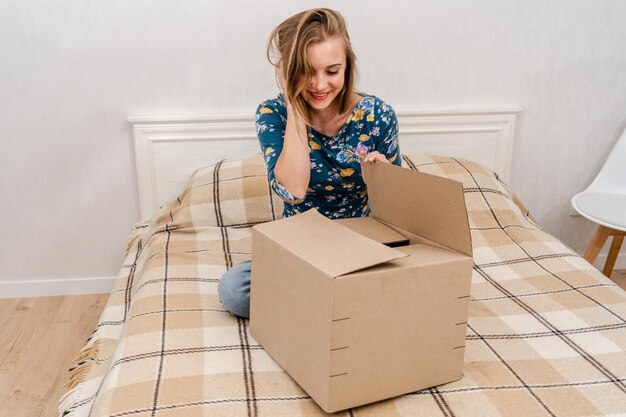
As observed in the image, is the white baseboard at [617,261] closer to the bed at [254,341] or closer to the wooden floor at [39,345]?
the wooden floor at [39,345]

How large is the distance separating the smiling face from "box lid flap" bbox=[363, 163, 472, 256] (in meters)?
0.23

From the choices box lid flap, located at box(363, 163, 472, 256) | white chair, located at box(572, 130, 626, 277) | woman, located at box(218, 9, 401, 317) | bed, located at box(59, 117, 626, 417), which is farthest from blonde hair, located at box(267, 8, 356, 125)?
white chair, located at box(572, 130, 626, 277)

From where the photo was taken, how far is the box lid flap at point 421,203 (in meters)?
1.04

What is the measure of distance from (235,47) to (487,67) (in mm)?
968

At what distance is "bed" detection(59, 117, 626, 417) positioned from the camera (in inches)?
42.3

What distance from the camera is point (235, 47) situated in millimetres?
2178

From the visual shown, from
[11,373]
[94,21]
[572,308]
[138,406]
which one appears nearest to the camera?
[138,406]

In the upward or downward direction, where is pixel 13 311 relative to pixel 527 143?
downward

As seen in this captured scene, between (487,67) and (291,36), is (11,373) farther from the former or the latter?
(487,67)

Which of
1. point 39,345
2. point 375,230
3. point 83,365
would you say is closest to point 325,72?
point 375,230

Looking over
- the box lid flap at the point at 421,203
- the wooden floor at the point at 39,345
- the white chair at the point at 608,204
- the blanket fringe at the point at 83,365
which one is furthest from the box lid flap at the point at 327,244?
the white chair at the point at 608,204

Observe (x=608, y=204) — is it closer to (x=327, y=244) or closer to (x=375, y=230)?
(x=375, y=230)

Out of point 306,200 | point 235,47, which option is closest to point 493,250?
point 306,200

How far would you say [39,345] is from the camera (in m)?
1.95
